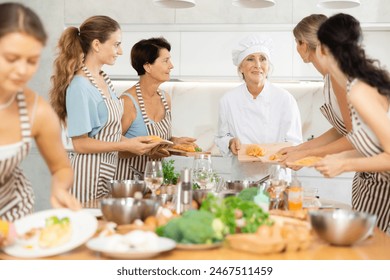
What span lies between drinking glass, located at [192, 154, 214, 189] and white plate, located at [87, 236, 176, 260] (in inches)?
38.1

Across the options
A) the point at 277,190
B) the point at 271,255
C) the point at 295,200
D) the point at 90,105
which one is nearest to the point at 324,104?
the point at 277,190

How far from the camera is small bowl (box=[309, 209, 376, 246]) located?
159 centimetres

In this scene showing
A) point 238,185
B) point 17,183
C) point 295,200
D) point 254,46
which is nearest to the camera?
point 17,183

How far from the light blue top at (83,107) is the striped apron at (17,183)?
0.99 meters

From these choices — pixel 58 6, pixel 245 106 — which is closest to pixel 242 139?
pixel 245 106

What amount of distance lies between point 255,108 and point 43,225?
230 cm

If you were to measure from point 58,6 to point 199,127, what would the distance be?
1491 mm

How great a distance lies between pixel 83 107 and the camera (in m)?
2.74

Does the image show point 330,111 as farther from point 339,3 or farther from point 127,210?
point 127,210

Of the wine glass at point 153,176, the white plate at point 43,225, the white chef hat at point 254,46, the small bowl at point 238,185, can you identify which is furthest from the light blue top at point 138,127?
the white plate at point 43,225

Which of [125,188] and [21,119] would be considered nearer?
[21,119]

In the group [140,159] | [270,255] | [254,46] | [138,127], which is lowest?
[270,255]

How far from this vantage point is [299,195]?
2.18 m

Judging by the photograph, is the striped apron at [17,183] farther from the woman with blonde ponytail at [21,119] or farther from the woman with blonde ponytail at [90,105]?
the woman with blonde ponytail at [90,105]
